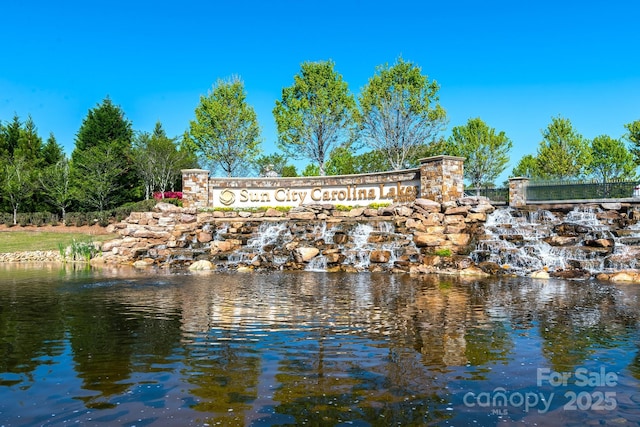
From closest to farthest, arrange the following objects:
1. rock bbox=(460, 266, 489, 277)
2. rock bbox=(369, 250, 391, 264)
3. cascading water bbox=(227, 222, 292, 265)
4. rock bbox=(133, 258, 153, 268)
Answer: rock bbox=(460, 266, 489, 277)
rock bbox=(369, 250, 391, 264)
cascading water bbox=(227, 222, 292, 265)
rock bbox=(133, 258, 153, 268)

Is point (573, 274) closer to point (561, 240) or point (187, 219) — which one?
point (561, 240)

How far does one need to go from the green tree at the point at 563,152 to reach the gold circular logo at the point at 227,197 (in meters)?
37.5

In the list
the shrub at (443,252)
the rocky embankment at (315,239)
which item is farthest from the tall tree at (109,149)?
the shrub at (443,252)

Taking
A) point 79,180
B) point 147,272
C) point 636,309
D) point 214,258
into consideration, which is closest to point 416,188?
point 214,258

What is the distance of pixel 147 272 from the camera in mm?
19453

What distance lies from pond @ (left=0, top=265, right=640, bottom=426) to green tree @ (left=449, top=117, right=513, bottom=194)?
45.6m

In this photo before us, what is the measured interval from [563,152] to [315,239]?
40.8 m

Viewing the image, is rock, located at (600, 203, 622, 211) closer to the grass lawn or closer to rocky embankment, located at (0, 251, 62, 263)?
the grass lawn

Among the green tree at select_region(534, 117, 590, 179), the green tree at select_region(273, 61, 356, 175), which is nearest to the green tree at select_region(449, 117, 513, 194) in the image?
the green tree at select_region(534, 117, 590, 179)

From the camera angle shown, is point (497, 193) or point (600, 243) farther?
point (497, 193)

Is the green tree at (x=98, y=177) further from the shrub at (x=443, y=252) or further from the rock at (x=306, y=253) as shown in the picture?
the shrub at (x=443, y=252)

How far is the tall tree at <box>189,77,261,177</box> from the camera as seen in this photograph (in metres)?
44.1

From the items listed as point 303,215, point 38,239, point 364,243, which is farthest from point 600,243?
point 38,239

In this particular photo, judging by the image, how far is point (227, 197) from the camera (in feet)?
104
